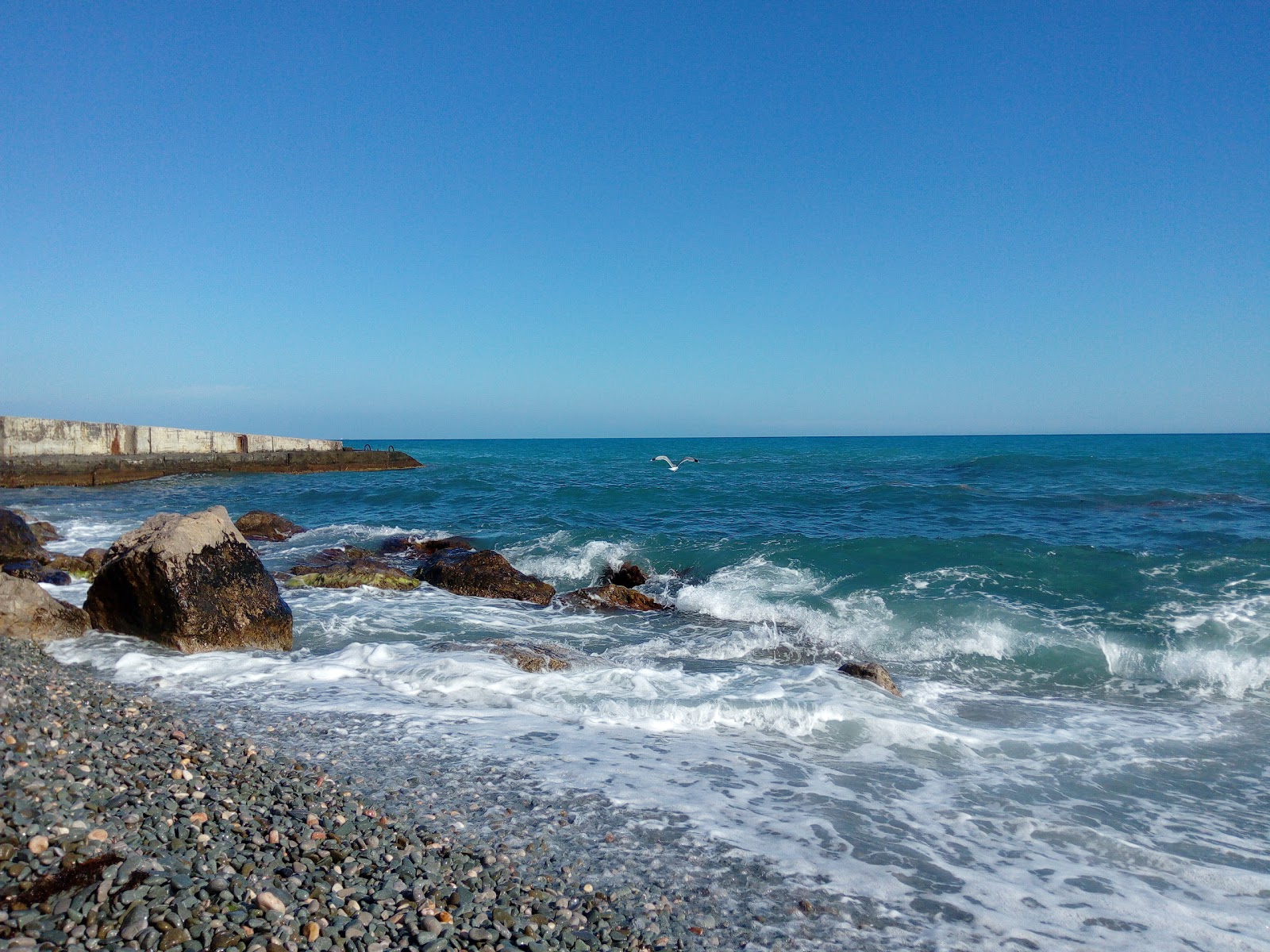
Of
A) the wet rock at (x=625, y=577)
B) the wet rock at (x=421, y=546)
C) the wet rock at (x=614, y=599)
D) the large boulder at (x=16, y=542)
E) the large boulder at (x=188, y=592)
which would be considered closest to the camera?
the large boulder at (x=188, y=592)

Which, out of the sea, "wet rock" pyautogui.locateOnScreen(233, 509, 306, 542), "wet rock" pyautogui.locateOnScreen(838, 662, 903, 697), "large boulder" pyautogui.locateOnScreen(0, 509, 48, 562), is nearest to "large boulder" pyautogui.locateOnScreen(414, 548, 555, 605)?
the sea

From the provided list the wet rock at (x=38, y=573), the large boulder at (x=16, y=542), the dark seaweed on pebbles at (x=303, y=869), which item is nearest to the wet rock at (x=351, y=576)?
the wet rock at (x=38, y=573)

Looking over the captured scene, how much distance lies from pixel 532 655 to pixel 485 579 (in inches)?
181

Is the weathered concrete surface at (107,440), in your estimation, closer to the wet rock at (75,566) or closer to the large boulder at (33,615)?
the wet rock at (75,566)

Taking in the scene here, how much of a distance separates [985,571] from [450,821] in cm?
1071

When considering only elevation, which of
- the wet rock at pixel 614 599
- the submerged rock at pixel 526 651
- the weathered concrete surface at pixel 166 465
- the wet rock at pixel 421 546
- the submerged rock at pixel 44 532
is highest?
the weathered concrete surface at pixel 166 465

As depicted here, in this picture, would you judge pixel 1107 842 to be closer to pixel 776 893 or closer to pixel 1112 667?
pixel 776 893

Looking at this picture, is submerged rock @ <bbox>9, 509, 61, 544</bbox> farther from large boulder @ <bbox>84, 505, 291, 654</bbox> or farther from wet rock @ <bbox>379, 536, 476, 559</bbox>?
large boulder @ <bbox>84, 505, 291, 654</bbox>

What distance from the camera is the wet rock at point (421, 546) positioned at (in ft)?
49.2

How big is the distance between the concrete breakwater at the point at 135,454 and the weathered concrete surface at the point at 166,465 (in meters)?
0.03

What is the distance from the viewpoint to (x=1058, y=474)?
3025 centimetres

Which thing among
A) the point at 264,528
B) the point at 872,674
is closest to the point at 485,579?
the point at 872,674

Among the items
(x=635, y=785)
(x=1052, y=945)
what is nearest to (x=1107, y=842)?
(x=1052, y=945)

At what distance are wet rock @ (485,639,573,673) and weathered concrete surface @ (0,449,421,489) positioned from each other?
2733 centimetres
